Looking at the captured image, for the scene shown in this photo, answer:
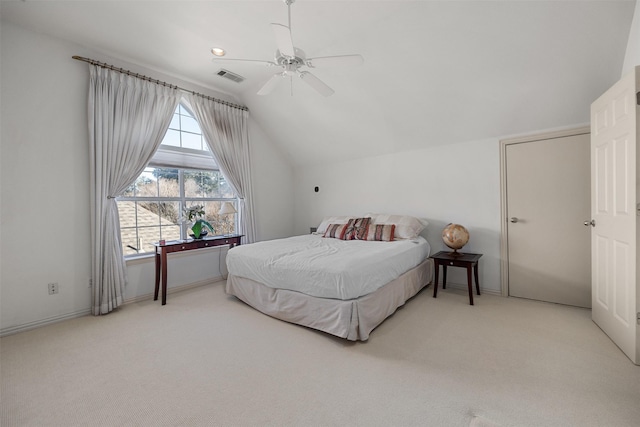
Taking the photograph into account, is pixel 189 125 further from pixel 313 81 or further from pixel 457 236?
pixel 457 236

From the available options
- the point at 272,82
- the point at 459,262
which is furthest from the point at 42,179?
the point at 459,262

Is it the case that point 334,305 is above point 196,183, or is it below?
below

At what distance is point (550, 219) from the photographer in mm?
3107

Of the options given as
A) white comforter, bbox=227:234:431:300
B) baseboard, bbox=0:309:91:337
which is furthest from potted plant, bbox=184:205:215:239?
baseboard, bbox=0:309:91:337

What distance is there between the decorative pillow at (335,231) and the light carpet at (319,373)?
1.52 metres

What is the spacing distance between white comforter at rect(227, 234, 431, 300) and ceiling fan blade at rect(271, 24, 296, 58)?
1699mm

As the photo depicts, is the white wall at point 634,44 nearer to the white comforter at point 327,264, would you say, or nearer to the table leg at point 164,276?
the white comforter at point 327,264

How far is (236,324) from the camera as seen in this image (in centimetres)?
273

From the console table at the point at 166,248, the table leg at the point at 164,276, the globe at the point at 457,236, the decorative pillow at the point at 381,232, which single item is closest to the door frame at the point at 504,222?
the globe at the point at 457,236

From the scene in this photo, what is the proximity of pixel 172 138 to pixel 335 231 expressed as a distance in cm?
265

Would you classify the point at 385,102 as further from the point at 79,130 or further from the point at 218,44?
the point at 79,130

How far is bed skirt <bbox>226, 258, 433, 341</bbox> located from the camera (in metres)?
2.28

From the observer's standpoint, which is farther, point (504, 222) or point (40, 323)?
point (504, 222)

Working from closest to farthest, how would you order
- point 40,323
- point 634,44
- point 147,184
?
point 634,44, point 40,323, point 147,184
